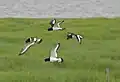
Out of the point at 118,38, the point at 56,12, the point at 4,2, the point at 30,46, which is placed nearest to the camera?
the point at 30,46

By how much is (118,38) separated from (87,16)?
5.74 feet

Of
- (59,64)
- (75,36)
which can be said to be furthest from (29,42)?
(59,64)

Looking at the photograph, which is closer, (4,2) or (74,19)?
(74,19)

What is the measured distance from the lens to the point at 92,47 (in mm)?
5039

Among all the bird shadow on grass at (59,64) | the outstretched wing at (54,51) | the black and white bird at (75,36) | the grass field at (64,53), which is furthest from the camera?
the black and white bird at (75,36)

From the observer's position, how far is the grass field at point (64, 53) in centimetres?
426

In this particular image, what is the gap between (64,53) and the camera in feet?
15.8

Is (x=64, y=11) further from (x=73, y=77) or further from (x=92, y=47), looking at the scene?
(x=73, y=77)

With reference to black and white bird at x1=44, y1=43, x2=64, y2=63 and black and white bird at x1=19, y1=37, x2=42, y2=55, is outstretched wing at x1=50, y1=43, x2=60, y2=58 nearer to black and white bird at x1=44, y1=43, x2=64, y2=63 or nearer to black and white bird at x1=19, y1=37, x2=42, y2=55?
black and white bird at x1=44, y1=43, x2=64, y2=63

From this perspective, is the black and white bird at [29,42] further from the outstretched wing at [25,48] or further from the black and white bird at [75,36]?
the black and white bird at [75,36]

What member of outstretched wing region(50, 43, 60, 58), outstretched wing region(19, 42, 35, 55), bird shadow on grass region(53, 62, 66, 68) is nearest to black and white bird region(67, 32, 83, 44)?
outstretched wing region(50, 43, 60, 58)

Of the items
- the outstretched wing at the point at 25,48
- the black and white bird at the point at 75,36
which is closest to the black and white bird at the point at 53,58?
the outstretched wing at the point at 25,48

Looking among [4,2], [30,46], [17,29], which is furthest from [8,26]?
[4,2]

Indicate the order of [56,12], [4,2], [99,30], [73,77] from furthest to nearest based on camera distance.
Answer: [4,2] < [56,12] < [99,30] < [73,77]
